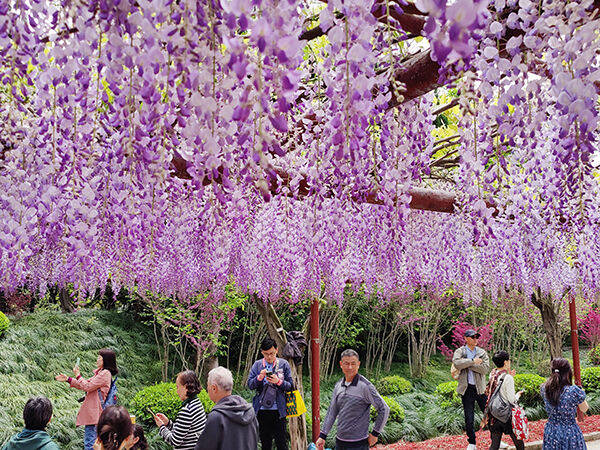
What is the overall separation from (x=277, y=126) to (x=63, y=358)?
8032mm

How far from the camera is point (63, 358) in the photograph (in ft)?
26.9

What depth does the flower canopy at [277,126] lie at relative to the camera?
4.39 ft

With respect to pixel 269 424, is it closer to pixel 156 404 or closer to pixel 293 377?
pixel 293 377

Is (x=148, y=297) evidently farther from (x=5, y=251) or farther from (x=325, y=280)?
(x=5, y=251)

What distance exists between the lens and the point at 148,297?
886 cm

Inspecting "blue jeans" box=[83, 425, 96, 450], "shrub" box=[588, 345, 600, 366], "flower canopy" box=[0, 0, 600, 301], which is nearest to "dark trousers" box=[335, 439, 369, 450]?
"flower canopy" box=[0, 0, 600, 301]

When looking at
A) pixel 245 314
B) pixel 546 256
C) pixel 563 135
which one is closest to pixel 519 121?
pixel 563 135

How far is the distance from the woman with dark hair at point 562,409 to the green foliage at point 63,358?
4.21 meters

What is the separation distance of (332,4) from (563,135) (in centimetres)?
78

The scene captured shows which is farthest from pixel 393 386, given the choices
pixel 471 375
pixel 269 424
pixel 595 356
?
pixel 595 356

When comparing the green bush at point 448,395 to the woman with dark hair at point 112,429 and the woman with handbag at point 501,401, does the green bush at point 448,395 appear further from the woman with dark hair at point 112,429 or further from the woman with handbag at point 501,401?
the woman with dark hair at point 112,429

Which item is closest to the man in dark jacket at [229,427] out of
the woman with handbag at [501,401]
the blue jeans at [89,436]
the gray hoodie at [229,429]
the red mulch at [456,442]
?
the gray hoodie at [229,429]

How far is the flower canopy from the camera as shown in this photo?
4.39 feet

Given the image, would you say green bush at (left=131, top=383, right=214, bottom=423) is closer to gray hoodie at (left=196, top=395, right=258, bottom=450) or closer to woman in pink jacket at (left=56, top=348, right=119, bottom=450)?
woman in pink jacket at (left=56, top=348, right=119, bottom=450)
